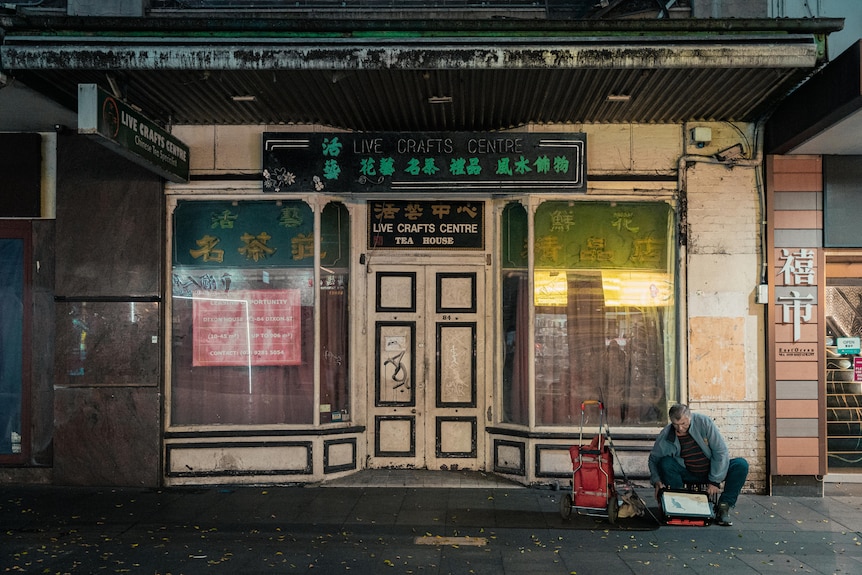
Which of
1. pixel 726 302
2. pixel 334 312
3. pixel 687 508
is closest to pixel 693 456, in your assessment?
pixel 687 508

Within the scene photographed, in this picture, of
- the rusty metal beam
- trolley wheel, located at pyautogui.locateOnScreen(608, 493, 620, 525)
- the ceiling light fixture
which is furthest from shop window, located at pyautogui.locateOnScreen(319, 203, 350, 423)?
trolley wheel, located at pyautogui.locateOnScreen(608, 493, 620, 525)

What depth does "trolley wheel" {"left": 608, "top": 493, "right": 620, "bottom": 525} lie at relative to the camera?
7242mm

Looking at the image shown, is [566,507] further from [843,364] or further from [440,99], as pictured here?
[440,99]

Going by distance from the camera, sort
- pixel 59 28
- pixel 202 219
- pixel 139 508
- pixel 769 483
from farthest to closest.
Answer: pixel 202 219 → pixel 769 483 → pixel 139 508 → pixel 59 28

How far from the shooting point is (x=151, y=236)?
29.7 feet

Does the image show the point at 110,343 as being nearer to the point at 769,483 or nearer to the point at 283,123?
the point at 283,123

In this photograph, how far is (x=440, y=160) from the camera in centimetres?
877

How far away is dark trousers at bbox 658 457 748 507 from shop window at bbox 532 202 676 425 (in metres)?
1.70

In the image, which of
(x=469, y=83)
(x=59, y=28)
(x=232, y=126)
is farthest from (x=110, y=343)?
(x=469, y=83)

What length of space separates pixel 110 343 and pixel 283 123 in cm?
354

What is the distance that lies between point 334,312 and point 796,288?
19.1 feet

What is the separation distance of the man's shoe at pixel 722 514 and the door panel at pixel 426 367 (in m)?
3.14

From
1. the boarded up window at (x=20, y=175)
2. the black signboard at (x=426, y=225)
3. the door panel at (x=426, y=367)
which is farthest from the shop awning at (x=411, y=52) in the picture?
the door panel at (x=426, y=367)

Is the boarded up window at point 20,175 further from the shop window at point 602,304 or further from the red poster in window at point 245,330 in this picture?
the shop window at point 602,304
